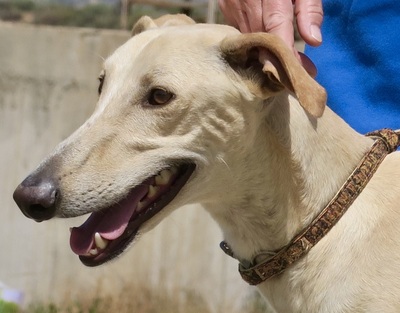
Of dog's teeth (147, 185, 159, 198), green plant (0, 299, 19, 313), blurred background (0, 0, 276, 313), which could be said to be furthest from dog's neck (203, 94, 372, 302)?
blurred background (0, 0, 276, 313)

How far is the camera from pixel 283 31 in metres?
3.01

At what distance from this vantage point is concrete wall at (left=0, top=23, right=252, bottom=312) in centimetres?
662

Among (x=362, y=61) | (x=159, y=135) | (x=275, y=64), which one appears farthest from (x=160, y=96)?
(x=362, y=61)

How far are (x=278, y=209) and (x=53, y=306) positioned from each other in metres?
3.72

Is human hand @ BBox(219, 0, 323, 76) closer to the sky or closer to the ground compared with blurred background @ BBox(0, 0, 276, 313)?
closer to the sky

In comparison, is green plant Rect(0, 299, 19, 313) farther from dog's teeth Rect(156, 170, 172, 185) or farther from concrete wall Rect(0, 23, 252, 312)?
dog's teeth Rect(156, 170, 172, 185)

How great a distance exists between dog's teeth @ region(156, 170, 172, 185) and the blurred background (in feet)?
11.8

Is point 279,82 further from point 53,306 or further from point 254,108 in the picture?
point 53,306

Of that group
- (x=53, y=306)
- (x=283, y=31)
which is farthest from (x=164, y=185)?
(x=53, y=306)

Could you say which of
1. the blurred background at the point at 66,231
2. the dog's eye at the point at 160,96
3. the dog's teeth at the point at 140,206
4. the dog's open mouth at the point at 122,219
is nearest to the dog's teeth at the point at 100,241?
the dog's open mouth at the point at 122,219

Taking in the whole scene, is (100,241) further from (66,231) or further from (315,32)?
(66,231)

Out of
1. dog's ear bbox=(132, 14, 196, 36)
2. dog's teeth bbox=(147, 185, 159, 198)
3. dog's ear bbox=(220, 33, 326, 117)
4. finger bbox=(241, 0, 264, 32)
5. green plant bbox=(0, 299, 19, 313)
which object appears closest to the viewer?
dog's ear bbox=(220, 33, 326, 117)

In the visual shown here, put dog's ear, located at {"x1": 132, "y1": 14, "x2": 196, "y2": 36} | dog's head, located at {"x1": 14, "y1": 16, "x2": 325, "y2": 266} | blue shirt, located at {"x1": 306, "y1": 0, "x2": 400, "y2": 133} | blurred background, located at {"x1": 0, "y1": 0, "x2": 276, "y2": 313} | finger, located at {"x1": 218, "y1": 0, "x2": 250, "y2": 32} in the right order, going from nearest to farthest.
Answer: dog's head, located at {"x1": 14, "y1": 16, "x2": 325, "y2": 266}, finger, located at {"x1": 218, "y1": 0, "x2": 250, "y2": 32}, dog's ear, located at {"x1": 132, "y1": 14, "x2": 196, "y2": 36}, blue shirt, located at {"x1": 306, "y1": 0, "x2": 400, "y2": 133}, blurred background, located at {"x1": 0, "y1": 0, "x2": 276, "y2": 313}

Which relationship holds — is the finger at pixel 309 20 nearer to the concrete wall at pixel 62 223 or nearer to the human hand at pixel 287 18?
the human hand at pixel 287 18
